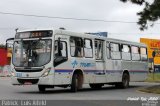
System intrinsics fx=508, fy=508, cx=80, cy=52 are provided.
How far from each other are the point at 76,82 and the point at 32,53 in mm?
2728

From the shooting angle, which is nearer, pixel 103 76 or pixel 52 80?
pixel 52 80

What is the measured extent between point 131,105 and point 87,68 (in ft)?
29.2

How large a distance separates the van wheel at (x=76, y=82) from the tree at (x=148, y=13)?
5.11m

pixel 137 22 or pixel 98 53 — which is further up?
pixel 137 22

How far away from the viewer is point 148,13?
2752 cm

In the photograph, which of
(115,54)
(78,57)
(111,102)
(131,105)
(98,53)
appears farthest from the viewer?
(115,54)

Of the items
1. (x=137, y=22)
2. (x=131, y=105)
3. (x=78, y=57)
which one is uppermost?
(x=137, y=22)

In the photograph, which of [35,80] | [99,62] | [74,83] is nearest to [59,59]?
[35,80]

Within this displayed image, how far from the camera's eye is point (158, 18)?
26.7m

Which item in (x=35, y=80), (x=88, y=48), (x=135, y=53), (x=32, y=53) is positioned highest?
(x=88, y=48)

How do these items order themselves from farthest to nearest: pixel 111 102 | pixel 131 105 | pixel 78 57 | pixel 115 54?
pixel 115 54 < pixel 78 57 < pixel 111 102 < pixel 131 105

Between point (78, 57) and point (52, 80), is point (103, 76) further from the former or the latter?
point (52, 80)

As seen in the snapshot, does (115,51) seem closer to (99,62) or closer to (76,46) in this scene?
(99,62)

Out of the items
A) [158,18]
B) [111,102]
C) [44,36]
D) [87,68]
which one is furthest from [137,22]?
[111,102]
